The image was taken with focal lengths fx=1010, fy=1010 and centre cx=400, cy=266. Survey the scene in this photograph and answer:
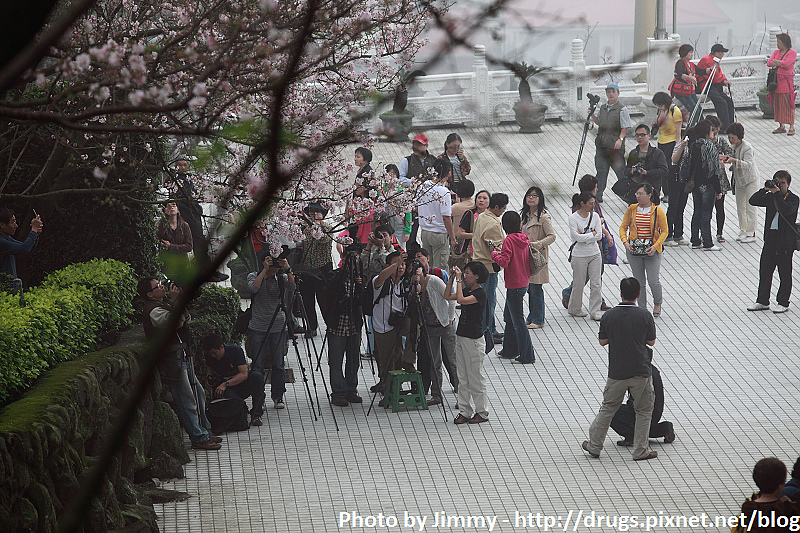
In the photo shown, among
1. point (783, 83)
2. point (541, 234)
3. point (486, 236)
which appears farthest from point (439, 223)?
point (783, 83)

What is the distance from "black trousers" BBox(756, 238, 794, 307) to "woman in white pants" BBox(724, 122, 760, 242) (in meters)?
2.20

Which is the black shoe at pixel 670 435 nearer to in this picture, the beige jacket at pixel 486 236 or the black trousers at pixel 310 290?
the beige jacket at pixel 486 236

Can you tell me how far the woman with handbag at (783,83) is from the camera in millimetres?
19859

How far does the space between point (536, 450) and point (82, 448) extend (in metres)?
3.92

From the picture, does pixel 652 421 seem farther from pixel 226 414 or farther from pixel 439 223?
pixel 439 223

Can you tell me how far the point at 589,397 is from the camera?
398 inches

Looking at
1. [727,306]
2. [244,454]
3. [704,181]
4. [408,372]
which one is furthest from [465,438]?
[704,181]

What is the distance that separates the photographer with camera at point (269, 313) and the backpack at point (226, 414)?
44 cm

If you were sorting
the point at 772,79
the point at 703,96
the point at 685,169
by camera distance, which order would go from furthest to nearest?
1. the point at 772,79
2. the point at 703,96
3. the point at 685,169

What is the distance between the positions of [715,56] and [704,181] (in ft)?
19.9

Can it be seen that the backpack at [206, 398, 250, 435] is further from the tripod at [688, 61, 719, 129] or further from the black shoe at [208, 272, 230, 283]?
the tripod at [688, 61, 719, 129]

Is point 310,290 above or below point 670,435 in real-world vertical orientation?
above

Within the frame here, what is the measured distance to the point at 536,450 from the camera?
351 inches

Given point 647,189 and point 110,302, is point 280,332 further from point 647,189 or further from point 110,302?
point 647,189
